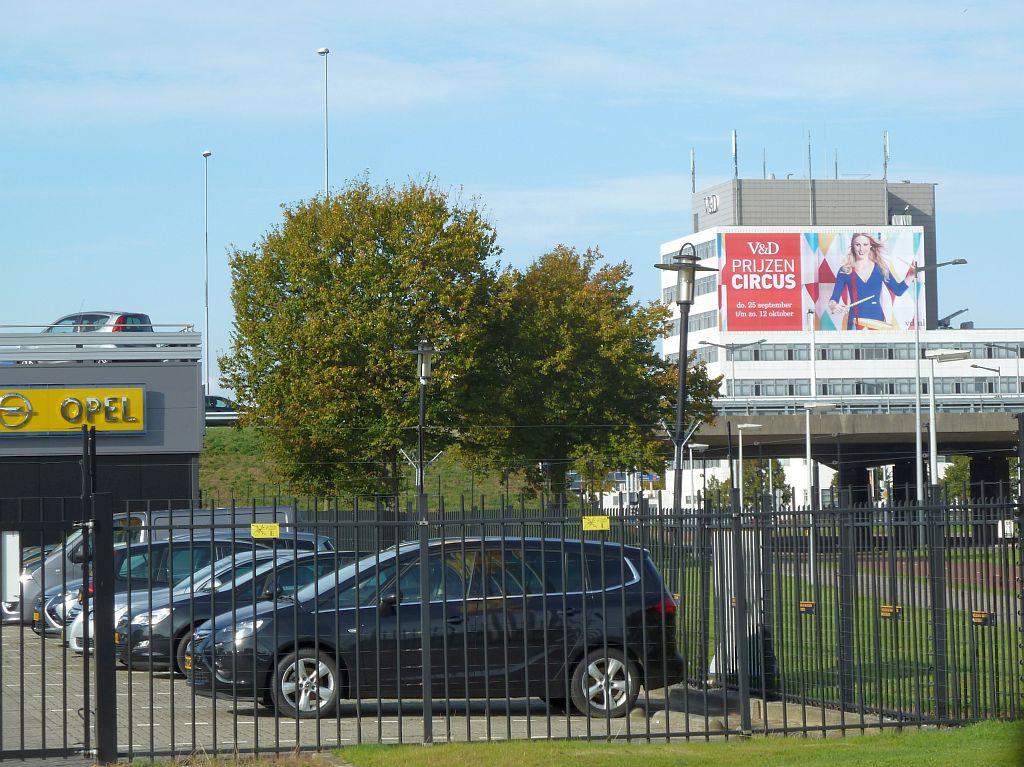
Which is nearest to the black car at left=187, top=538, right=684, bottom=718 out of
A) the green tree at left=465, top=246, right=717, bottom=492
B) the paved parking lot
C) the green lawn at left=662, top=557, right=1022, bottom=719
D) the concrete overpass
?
the paved parking lot

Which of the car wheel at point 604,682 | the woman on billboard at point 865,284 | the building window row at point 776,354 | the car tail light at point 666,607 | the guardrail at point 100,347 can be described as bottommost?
the car wheel at point 604,682

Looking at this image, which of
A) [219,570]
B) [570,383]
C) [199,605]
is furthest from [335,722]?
[570,383]

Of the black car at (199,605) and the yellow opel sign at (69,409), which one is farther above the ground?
the yellow opel sign at (69,409)

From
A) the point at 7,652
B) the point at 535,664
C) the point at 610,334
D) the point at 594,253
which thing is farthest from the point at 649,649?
the point at 594,253

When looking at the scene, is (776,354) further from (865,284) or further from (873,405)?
(873,405)

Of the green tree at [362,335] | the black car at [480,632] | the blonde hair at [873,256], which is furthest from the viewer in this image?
the blonde hair at [873,256]

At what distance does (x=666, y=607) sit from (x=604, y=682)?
1075 mm

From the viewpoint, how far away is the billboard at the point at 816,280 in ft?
434

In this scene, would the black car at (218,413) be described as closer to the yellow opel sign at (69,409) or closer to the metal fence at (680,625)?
the yellow opel sign at (69,409)

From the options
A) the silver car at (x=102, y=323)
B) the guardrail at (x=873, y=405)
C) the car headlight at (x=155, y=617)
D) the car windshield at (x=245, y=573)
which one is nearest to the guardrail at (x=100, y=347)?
the silver car at (x=102, y=323)

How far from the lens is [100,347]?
133ft

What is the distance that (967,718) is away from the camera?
1194 cm

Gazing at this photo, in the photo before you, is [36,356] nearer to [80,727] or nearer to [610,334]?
[610,334]

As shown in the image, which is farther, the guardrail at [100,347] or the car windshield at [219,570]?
the guardrail at [100,347]
